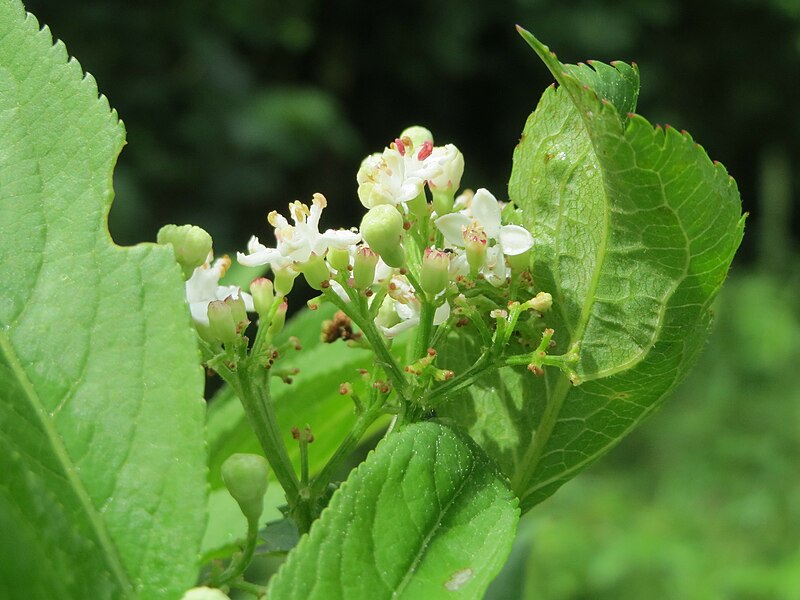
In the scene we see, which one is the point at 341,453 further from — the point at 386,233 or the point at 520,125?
the point at 520,125

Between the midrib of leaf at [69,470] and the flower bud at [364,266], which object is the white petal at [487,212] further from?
the midrib of leaf at [69,470]

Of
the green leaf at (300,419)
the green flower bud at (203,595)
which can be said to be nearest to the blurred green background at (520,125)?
the green leaf at (300,419)

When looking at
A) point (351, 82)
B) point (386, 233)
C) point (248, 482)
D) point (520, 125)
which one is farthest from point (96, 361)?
point (520, 125)

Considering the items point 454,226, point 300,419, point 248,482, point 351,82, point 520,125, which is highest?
point 454,226

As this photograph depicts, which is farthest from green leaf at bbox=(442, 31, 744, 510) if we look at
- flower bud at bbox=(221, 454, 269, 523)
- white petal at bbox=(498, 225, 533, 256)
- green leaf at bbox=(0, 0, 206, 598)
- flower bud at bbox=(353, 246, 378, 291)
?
green leaf at bbox=(0, 0, 206, 598)

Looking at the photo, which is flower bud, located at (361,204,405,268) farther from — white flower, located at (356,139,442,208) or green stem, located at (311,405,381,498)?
green stem, located at (311,405,381,498)

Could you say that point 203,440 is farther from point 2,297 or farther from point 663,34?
point 663,34
